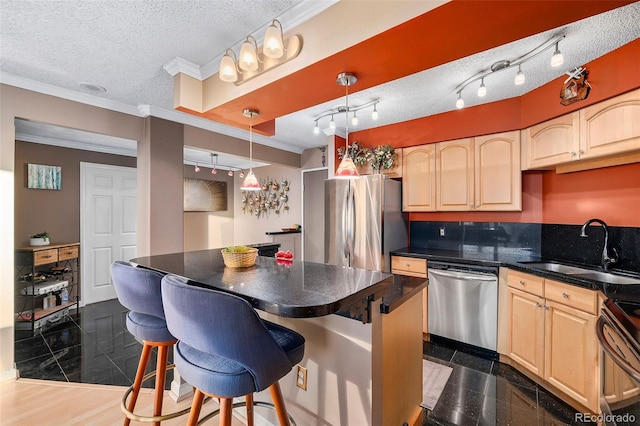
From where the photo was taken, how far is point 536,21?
1.21 metres

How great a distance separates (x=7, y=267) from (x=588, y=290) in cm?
A: 433

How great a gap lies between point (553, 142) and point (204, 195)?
555 cm

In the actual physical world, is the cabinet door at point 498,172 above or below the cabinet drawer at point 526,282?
above

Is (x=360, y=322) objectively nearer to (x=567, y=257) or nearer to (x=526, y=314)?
(x=526, y=314)

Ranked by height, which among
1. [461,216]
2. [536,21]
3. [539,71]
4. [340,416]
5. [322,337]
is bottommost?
[340,416]

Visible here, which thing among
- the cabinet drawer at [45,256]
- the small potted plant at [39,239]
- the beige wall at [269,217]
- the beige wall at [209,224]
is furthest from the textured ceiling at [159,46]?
the beige wall at [209,224]

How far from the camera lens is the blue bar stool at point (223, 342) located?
2.81 ft

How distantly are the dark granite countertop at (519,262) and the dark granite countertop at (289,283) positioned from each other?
130cm

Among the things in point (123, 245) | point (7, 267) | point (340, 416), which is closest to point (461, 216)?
point (340, 416)

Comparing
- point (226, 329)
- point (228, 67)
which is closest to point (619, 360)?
point (226, 329)

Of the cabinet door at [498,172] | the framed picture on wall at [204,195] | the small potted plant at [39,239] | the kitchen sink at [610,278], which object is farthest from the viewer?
the framed picture on wall at [204,195]

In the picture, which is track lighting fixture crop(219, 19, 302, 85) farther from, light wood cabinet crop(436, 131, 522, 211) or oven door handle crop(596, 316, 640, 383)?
light wood cabinet crop(436, 131, 522, 211)

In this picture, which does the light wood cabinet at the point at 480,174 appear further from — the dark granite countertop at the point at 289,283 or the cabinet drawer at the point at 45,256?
the cabinet drawer at the point at 45,256

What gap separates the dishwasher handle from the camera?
255cm
